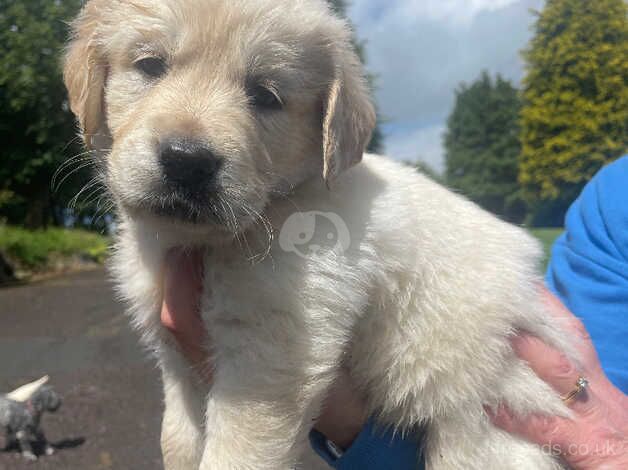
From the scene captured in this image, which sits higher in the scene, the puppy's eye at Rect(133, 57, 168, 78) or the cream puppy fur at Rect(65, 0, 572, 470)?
the puppy's eye at Rect(133, 57, 168, 78)

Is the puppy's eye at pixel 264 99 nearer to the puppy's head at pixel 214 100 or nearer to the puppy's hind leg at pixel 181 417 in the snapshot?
the puppy's head at pixel 214 100

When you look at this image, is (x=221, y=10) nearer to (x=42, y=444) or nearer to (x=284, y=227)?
(x=284, y=227)

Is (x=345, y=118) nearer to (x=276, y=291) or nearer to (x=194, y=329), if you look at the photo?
(x=276, y=291)

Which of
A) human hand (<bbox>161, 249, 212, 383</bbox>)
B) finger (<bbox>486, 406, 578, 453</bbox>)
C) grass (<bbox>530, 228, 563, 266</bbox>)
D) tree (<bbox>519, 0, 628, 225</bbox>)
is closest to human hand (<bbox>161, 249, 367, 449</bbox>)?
human hand (<bbox>161, 249, 212, 383</bbox>)

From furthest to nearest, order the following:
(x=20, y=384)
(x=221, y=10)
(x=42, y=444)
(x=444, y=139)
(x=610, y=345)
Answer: (x=444, y=139), (x=20, y=384), (x=42, y=444), (x=610, y=345), (x=221, y=10)

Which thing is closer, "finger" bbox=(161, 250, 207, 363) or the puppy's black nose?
the puppy's black nose

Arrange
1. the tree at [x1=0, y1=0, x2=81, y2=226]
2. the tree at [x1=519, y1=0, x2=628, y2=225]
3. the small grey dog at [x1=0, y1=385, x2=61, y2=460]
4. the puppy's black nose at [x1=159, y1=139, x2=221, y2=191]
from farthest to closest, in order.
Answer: the tree at [x1=519, y1=0, x2=628, y2=225] → the tree at [x1=0, y1=0, x2=81, y2=226] → the small grey dog at [x1=0, y1=385, x2=61, y2=460] → the puppy's black nose at [x1=159, y1=139, x2=221, y2=191]

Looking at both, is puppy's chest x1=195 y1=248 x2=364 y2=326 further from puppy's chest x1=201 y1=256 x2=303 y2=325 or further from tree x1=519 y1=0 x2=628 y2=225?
tree x1=519 y1=0 x2=628 y2=225

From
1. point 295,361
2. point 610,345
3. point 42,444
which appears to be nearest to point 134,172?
point 295,361
